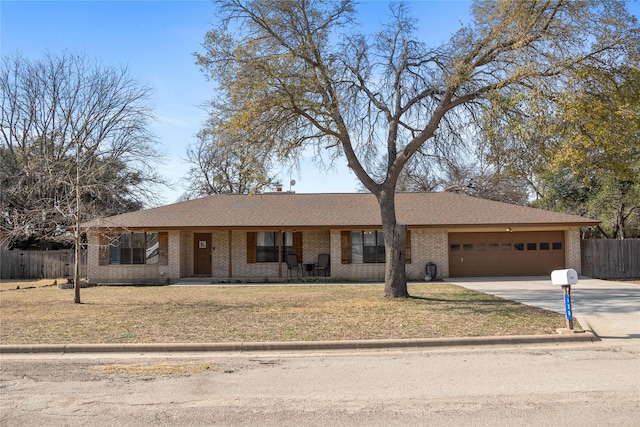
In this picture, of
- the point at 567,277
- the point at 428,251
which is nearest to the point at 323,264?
the point at 428,251

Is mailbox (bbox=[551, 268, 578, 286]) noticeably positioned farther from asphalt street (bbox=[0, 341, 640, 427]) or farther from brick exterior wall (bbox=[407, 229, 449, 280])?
brick exterior wall (bbox=[407, 229, 449, 280])

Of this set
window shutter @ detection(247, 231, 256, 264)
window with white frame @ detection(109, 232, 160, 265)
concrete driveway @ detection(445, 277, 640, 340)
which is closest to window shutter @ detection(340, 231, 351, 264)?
window shutter @ detection(247, 231, 256, 264)

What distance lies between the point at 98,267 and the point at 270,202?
8.55 m

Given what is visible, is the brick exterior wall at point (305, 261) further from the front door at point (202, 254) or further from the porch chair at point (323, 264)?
the front door at point (202, 254)

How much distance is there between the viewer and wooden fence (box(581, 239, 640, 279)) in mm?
25578

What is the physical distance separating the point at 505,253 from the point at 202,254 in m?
13.8

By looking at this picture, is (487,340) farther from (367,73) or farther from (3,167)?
(3,167)

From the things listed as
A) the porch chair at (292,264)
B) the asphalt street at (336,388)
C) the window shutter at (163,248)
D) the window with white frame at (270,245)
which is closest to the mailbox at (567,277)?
the asphalt street at (336,388)

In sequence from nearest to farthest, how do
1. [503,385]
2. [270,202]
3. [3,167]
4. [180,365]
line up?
[503,385] → [180,365] → [270,202] → [3,167]

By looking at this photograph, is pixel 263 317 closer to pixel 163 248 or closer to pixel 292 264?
pixel 292 264

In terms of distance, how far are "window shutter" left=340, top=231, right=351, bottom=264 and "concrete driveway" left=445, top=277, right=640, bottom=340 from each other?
4431 millimetres

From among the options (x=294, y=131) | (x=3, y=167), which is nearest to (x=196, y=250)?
(x=294, y=131)

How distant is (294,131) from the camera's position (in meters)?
16.2

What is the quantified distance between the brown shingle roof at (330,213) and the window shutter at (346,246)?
635 millimetres
